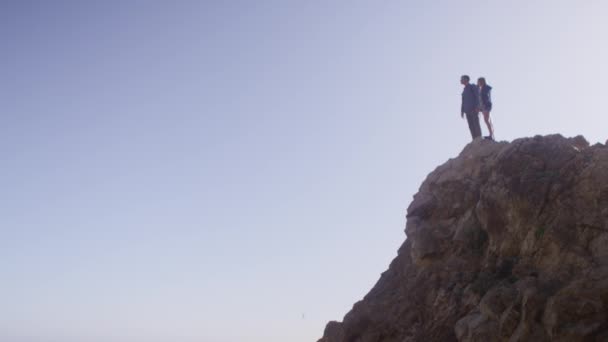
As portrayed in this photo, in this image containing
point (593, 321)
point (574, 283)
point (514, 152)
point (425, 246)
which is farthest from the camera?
point (425, 246)

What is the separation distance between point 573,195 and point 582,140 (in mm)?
3765

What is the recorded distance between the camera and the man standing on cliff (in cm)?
2081

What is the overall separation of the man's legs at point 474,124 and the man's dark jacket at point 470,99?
0.19 metres

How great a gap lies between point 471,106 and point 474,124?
2.26 feet

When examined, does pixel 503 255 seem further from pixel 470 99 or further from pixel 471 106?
pixel 470 99

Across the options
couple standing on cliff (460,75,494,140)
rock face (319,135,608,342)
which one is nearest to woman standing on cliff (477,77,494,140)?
couple standing on cliff (460,75,494,140)

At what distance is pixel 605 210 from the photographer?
1217 centimetres

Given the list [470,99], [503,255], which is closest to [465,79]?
[470,99]

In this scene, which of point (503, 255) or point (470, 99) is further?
point (470, 99)

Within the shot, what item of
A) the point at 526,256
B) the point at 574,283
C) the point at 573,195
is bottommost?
the point at 574,283

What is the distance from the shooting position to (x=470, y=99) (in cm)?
2089

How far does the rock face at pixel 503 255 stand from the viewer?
1098 centimetres

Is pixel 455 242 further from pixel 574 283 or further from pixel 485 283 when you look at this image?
pixel 574 283

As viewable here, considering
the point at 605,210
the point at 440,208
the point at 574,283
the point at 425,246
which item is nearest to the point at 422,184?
the point at 440,208
